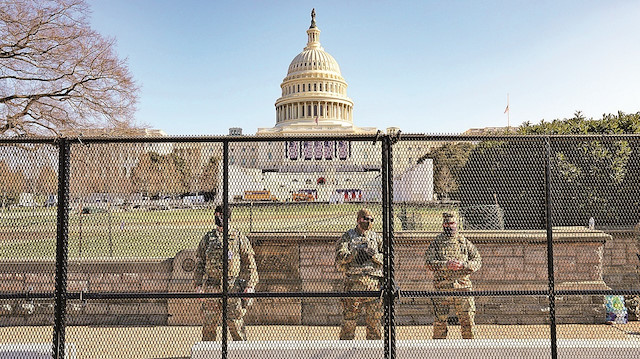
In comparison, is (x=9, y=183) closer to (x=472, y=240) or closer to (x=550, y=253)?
(x=550, y=253)

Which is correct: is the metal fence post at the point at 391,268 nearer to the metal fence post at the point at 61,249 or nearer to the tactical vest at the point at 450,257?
the tactical vest at the point at 450,257

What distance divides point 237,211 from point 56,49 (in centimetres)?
1425

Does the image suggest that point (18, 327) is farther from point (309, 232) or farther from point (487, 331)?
point (487, 331)

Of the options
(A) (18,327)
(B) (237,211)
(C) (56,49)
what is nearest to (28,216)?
(B) (237,211)

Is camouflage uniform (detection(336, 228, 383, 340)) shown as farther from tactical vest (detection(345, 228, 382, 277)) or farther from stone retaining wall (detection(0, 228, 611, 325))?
stone retaining wall (detection(0, 228, 611, 325))

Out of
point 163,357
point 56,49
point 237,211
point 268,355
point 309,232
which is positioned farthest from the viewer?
point 56,49

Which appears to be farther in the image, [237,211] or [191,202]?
[237,211]

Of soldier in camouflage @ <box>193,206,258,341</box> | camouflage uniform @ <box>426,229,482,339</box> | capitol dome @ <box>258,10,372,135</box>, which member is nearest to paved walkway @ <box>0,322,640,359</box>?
soldier in camouflage @ <box>193,206,258,341</box>

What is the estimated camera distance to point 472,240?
17.3 feet

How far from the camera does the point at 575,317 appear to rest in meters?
6.01

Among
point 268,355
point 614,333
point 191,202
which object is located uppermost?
point 191,202

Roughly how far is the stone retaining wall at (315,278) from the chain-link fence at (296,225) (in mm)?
29

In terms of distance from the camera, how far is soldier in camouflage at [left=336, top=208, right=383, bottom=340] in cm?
454

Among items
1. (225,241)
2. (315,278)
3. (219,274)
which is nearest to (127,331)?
(219,274)
